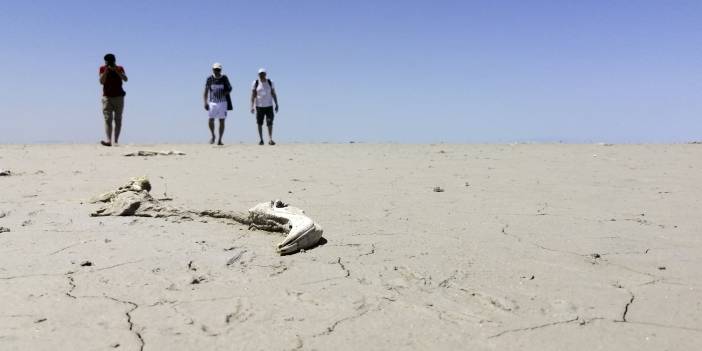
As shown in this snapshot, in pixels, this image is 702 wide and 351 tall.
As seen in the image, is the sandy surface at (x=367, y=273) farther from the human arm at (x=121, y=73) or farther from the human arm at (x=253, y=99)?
the human arm at (x=253, y=99)

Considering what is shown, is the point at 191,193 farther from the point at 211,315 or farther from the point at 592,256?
the point at 592,256

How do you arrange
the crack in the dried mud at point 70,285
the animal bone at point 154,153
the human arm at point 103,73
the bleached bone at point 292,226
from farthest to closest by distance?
the human arm at point 103,73
the animal bone at point 154,153
the bleached bone at point 292,226
the crack in the dried mud at point 70,285

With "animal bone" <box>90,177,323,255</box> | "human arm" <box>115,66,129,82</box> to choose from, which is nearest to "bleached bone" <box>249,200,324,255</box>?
"animal bone" <box>90,177,323,255</box>

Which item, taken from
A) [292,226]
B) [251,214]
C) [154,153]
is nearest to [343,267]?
[292,226]

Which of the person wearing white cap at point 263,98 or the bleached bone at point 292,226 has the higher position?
the person wearing white cap at point 263,98

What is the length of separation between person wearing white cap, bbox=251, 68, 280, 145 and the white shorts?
559 mm

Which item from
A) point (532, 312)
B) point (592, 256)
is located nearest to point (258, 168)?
point (592, 256)

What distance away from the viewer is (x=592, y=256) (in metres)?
2.53

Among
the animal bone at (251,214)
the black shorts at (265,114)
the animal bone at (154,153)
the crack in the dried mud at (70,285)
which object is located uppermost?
the black shorts at (265,114)

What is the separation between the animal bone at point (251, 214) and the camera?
2.55 meters

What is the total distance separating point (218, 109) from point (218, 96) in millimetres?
222

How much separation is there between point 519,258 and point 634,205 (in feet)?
5.79

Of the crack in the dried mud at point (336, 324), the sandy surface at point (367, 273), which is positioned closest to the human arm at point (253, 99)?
the sandy surface at point (367, 273)

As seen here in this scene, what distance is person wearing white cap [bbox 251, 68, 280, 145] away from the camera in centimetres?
1001
